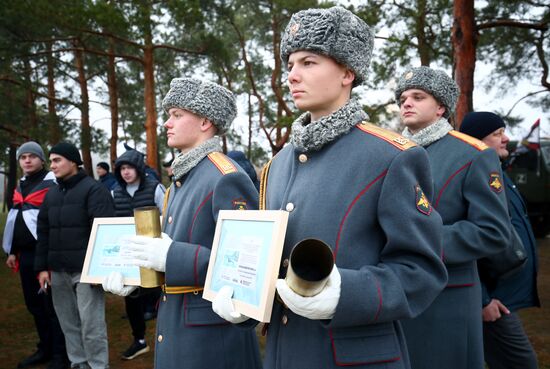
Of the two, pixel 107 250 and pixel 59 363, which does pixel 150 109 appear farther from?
pixel 107 250

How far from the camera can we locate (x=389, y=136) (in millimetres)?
1751

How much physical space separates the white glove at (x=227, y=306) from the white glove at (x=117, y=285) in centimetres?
117

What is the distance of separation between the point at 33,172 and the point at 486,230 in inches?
168

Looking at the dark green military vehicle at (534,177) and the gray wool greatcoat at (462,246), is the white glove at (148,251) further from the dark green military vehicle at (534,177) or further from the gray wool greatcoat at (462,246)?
the dark green military vehicle at (534,177)

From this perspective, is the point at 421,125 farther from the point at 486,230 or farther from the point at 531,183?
the point at 531,183

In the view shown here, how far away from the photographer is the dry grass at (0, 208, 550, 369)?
515 centimetres

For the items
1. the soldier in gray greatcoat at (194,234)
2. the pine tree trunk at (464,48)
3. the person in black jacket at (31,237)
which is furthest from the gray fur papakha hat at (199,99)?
the pine tree trunk at (464,48)

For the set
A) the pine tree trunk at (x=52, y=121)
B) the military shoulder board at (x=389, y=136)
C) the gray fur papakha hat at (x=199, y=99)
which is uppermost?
the pine tree trunk at (x=52, y=121)

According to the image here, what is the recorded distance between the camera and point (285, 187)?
1.89 meters

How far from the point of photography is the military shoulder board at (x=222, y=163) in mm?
2695

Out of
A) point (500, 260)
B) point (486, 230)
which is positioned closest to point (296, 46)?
point (486, 230)

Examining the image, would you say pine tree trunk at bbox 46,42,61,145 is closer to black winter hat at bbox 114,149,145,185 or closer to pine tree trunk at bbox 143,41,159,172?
pine tree trunk at bbox 143,41,159,172

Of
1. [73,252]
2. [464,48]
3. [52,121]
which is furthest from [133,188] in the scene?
[52,121]

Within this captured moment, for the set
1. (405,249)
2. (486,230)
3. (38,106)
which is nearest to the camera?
(405,249)
